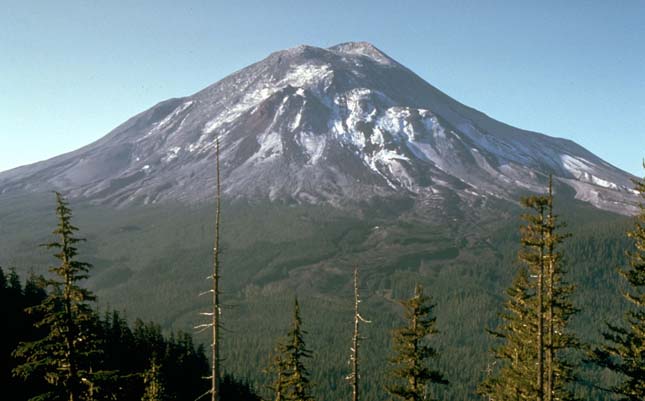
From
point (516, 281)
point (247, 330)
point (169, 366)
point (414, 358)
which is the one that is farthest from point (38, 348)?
point (247, 330)

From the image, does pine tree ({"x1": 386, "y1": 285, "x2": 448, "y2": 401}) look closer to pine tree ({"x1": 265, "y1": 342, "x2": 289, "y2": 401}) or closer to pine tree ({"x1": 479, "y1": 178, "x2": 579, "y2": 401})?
pine tree ({"x1": 479, "y1": 178, "x2": 579, "y2": 401})

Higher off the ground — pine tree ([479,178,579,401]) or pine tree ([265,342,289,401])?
pine tree ([479,178,579,401])

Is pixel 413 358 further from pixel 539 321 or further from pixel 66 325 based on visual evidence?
pixel 66 325

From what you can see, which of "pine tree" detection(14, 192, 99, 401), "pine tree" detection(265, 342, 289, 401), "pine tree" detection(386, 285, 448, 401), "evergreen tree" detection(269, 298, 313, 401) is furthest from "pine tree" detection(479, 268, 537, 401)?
"pine tree" detection(14, 192, 99, 401)

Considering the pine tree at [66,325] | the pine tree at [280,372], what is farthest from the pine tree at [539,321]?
the pine tree at [66,325]

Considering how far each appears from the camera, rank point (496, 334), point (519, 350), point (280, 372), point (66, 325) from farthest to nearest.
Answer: point (280, 372) → point (496, 334) → point (519, 350) → point (66, 325)

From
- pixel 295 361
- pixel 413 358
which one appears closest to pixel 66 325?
pixel 295 361

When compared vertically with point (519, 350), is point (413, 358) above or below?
above

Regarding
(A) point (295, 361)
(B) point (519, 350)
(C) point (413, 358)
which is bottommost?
(A) point (295, 361)
